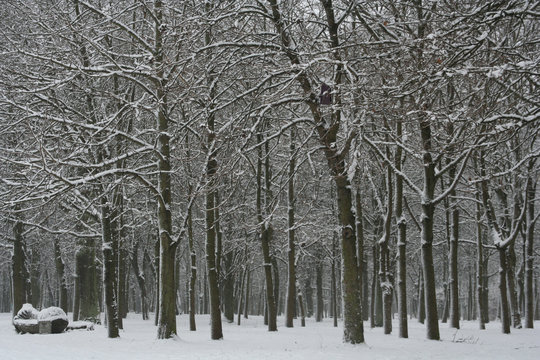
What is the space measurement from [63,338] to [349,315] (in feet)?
27.7

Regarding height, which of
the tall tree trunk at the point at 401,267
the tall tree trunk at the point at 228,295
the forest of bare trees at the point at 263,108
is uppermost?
the forest of bare trees at the point at 263,108

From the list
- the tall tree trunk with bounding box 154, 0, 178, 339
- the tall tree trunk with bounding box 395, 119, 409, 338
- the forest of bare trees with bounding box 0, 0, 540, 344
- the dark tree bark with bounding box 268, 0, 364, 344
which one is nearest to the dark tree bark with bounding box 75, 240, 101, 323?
the forest of bare trees with bounding box 0, 0, 540, 344

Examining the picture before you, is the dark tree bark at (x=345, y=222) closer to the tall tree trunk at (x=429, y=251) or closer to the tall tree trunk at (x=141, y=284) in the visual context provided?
the tall tree trunk at (x=429, y=251)

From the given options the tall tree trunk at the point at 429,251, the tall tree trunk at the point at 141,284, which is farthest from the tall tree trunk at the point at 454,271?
the tall tree trunk at the point at 141,284

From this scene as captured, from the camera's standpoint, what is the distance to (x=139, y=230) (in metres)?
25.9

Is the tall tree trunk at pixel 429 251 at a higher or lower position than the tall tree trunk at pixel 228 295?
higher

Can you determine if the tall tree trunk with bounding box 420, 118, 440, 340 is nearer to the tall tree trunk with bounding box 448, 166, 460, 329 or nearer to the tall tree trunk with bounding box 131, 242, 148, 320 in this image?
the tall tree trunk with bounding box 448, 166, 460, 329

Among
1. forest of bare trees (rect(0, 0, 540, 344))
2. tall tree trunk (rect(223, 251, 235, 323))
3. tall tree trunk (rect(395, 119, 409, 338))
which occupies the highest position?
forest of bare trees (rect(0, 0, 540, 344))

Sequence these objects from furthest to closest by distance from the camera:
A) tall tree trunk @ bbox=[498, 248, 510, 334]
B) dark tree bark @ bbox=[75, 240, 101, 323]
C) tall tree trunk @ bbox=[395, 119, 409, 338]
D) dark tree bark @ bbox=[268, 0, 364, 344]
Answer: dark tree bark @ bbox=[75, 240, 101, 323], tall tree trunk @ bbox=[498, 248, 510, 334], tall tree trunk @ bbox=[395, 119, 409, 338], dark tree bark @ bbox=[268, 0, 364, 344]

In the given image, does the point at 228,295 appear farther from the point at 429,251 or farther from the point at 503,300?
the point at 429,251

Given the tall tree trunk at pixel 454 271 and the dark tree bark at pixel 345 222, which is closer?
the dark tree bark at pixel 345 222

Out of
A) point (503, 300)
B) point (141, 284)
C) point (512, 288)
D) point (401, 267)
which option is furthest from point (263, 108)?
point (141, 284)

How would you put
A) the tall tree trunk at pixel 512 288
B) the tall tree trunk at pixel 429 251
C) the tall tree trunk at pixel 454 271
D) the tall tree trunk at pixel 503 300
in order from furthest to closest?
1. the tall tree trunk at pixel 512 288
2. the tall tree trunk at pixel 454 271
3. the tall tree trunk at pixel 503 300
4. the tall tree trunk at pixel 429 251

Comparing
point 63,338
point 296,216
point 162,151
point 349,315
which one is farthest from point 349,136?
point 296,216
